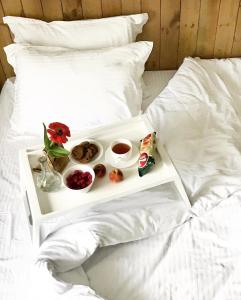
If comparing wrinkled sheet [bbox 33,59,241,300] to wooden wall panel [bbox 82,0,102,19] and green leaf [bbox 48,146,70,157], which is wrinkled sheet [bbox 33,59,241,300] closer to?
green leaf [bbox 48,146,70,157]

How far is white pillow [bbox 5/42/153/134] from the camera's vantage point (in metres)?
1.38

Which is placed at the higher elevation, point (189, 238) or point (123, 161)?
point (123, 161)

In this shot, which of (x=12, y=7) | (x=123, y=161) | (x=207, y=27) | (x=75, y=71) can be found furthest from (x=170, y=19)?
(x=123, y=161)

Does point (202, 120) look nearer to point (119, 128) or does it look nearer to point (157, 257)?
point (119, 128)

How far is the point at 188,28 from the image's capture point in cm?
164

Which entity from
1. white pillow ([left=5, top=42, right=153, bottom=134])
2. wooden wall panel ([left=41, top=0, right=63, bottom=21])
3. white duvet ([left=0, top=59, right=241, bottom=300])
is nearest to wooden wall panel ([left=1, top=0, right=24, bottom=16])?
wooden wall panel ([left=41, top=0, right=63, bottom=21])

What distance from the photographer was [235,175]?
118 centimetres

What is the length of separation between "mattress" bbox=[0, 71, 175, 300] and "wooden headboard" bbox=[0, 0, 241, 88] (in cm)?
25

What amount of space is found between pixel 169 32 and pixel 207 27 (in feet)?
0.59

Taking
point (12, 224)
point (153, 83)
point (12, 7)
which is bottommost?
point (12, 224)

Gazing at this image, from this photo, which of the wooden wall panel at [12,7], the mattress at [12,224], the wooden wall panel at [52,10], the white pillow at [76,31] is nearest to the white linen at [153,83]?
the mattress at [12,224]

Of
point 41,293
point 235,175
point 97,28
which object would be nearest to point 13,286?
point 41,293

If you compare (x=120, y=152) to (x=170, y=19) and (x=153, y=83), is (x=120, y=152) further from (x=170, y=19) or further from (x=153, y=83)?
(x=170, y=19)

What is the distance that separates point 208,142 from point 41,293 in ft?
2.51
